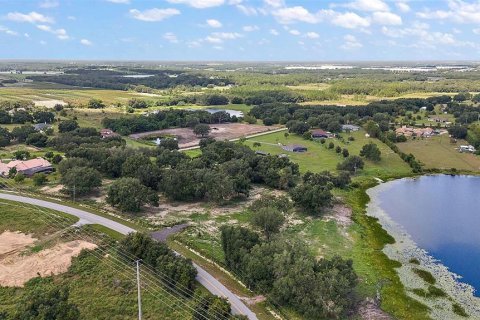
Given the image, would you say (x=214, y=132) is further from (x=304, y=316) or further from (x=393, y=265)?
(x=304, y=316)

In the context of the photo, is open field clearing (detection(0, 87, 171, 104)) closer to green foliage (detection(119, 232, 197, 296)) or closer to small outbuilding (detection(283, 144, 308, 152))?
small outbuilding (detection(283, 144, 308, 152))

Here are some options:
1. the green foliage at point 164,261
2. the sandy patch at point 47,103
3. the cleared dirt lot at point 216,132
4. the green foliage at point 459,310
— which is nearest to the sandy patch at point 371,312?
the green foliage at point 459,310

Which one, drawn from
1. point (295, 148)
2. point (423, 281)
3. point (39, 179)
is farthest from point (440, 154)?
point (39, 179)

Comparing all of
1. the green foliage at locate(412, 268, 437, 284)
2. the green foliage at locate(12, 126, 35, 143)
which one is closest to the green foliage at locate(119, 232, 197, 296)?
the green foliage at locate(412, 268, 437, 284)

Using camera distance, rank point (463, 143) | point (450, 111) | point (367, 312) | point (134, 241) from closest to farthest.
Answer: point (367, 312) → point (134, 241) → point (463, 143) → point (450, 111)

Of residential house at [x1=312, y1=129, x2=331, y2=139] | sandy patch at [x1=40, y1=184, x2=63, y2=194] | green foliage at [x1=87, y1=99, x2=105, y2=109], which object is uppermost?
green foliage at [x1=87, y1=99, x2=105, y2=109]

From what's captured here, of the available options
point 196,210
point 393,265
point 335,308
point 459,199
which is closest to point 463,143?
point 459,199

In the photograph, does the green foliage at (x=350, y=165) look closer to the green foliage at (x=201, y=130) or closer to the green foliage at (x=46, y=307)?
the green foliage at (x=201, y=130)

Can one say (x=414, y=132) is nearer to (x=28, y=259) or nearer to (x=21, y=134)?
(x=28, y=259)
